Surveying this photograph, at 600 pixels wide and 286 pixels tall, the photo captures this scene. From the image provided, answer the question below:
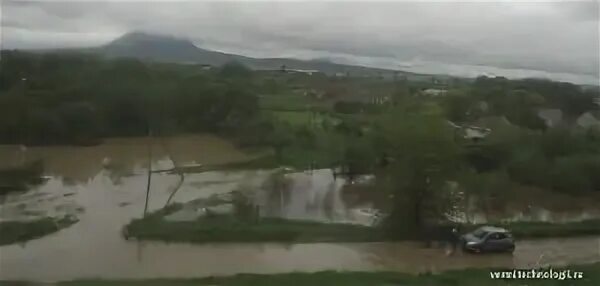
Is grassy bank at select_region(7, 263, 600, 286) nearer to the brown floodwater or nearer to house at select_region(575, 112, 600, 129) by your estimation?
the brown floodwater

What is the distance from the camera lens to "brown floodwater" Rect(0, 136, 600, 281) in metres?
2.95

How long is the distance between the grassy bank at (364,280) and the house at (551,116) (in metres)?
0.69

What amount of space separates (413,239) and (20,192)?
68.7 inches

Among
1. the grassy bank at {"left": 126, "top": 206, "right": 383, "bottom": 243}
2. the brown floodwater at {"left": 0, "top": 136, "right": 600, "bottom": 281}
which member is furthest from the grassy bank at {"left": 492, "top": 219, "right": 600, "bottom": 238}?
the grassy bank at {"left": 126, "top": 206, "right": 383, "bottom": 243}

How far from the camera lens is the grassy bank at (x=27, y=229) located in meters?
2.93

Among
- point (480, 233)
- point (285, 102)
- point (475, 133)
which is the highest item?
point (285, 102)

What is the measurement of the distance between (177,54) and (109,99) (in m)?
0.35

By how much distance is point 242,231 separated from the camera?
10.0 feet

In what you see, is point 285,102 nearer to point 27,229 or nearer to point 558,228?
point 27,229

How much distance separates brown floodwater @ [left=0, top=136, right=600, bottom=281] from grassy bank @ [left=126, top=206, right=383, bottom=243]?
0.10ft

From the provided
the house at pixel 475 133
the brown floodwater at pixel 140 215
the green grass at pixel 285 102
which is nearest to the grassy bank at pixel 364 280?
the brown floodwater at pixel 140 215

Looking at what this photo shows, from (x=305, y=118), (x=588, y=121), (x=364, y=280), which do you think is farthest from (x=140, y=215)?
(x=588, y=121)

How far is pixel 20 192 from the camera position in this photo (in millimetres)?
2955

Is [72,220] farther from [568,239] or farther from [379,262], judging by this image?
[568,239]
